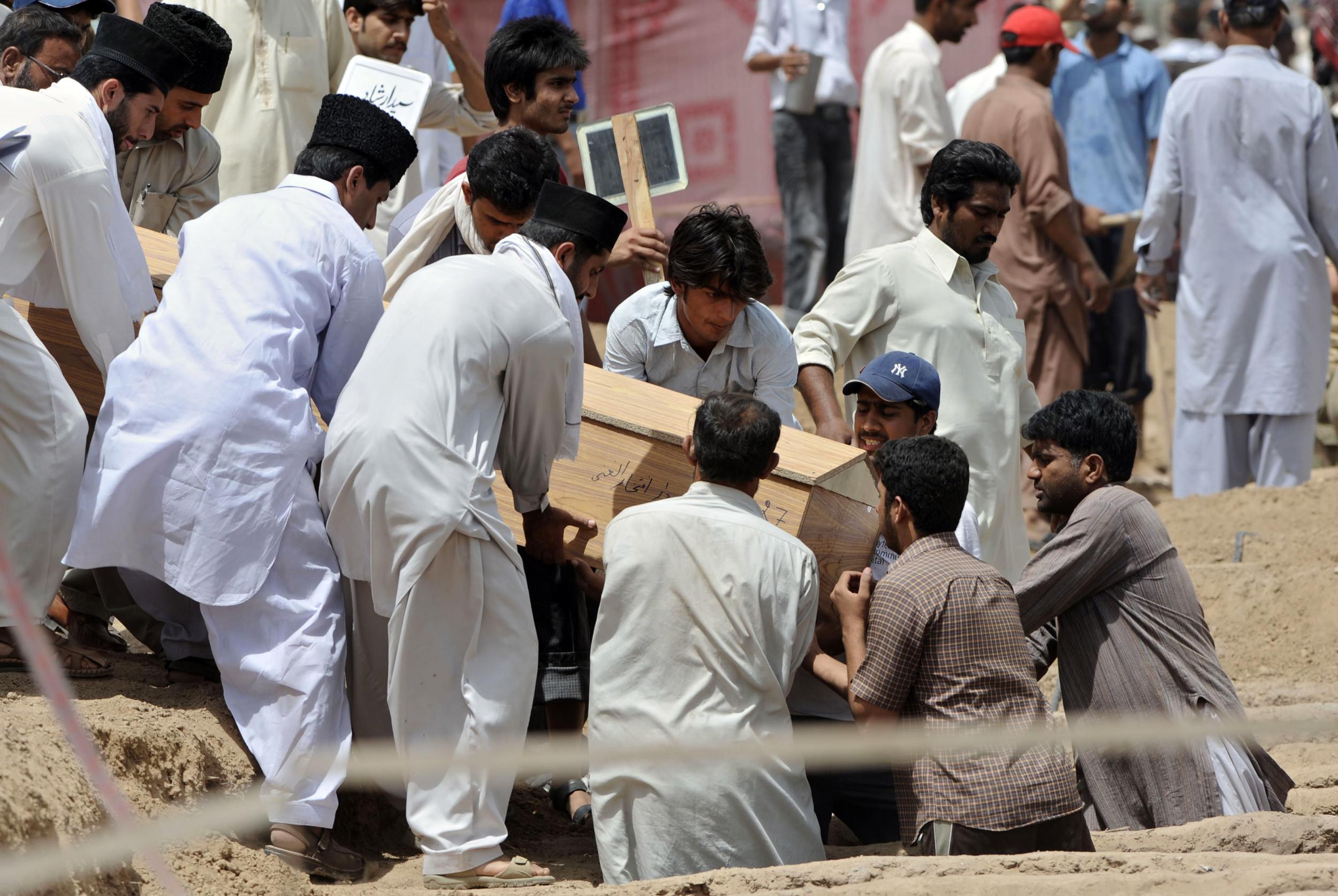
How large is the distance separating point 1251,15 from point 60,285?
5.92 metres

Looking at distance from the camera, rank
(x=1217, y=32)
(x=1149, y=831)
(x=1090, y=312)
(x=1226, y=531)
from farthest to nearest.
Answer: (x=1217, y=32) → (x=1090, y=312) → (x=1226, y=531) → (x=1149, y=831)

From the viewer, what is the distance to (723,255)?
4516mm

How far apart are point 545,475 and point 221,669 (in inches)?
36.9

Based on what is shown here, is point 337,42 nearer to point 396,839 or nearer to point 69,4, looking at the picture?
point 69,4

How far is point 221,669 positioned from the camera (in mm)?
4125

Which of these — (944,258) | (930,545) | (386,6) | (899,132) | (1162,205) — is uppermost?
(386,6)

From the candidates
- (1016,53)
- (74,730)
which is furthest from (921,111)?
(74,730)

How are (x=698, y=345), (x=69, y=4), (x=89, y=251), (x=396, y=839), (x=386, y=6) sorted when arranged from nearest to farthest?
(x=89, y=251) → (x=396, y=839) → (x=698, y=345) → (x=69, y=4) → (x=386, y=6)

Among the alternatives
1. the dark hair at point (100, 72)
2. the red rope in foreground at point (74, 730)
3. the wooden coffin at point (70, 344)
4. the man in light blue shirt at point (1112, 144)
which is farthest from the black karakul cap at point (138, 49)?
the man in light blue shirt at point (1112, 144)

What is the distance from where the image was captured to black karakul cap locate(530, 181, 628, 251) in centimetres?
421

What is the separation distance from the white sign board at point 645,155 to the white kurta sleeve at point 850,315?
644 mm

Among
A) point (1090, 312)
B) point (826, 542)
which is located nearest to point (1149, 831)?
point (826, 542)

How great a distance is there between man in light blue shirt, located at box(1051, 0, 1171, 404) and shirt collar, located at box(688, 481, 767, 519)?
6287mm

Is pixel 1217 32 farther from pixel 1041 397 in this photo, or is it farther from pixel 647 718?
pixel 647 718
